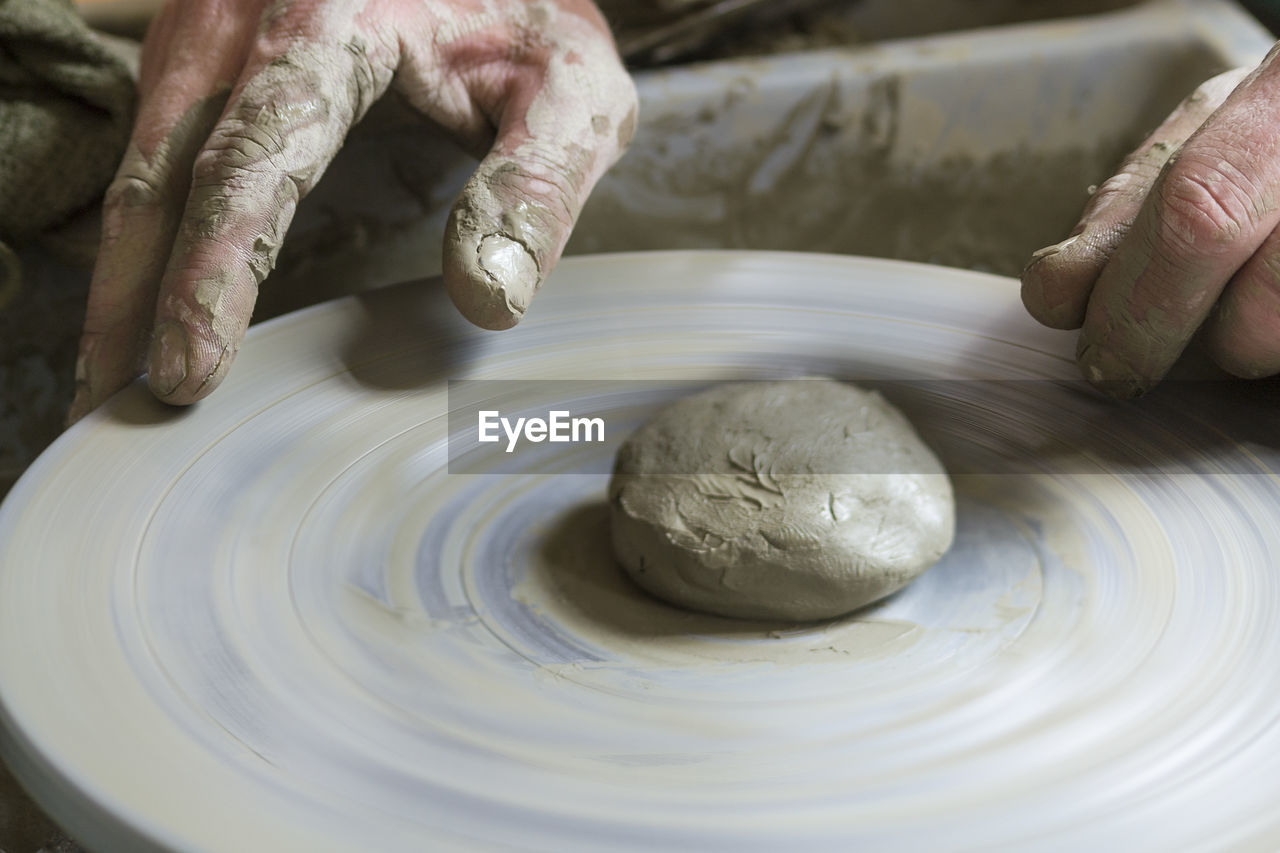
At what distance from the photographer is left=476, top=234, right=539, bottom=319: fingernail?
0.89 m

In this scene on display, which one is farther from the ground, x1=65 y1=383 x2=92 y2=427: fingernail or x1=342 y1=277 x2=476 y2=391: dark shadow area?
x1=342 y1=277 x2=476 y2=391: dark shadow area

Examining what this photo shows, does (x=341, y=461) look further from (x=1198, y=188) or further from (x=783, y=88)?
(x=783, y=88)

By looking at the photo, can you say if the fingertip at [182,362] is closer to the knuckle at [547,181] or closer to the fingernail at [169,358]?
the fingernail at [169,358]

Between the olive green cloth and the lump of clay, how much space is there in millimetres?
726

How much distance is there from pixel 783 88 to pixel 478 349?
0.73 metres

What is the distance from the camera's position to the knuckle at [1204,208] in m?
0.79

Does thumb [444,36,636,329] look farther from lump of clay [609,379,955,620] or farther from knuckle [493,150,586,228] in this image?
lump of clay [609,379,955,620]

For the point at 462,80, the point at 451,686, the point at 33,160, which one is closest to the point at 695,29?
the point at 462,80

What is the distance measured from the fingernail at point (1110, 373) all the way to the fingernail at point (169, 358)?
75 cm

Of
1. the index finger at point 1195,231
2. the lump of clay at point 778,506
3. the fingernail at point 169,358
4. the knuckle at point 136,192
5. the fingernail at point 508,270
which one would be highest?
the index finger at point 1195,231

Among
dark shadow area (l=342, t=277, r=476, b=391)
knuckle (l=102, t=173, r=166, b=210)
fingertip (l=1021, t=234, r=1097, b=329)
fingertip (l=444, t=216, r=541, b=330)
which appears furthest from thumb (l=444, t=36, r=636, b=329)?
fingertip (l=1021, t=234, r=1097, b=329)

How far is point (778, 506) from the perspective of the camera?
837 mm

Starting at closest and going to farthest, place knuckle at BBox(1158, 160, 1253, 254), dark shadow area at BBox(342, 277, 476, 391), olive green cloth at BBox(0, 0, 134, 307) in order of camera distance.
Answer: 1. knuckle at BBox(1158, 160, 1253, 254)
2. dark shadow area at BBox(342, 277, 476, 391)
3. olive green cloth at BBox(0, 0, 134, 307)

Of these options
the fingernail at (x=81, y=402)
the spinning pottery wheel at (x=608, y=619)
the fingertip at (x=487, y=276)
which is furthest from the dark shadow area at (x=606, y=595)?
the fingernail at (x=81, y=402)
